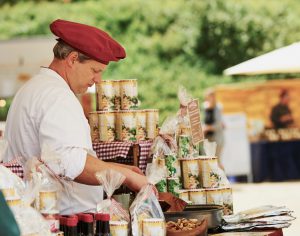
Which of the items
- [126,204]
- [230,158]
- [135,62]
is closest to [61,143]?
[126,204]

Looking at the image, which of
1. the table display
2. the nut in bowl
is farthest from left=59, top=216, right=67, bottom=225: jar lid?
the table display

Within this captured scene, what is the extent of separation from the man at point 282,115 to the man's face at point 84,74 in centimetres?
1354

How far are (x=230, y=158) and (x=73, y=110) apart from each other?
12.3m

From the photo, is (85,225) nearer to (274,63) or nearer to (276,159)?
(274,63)

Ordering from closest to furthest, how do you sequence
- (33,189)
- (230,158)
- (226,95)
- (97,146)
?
(33,189), (97,146), (230,158), (226,95)

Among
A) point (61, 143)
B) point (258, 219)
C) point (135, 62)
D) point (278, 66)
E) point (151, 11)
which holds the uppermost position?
point (151, 11)

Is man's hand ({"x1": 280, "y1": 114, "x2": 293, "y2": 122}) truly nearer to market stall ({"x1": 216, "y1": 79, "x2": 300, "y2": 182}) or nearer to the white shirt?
market stall ({"x1": 216, "y1": 79, "x2": 300, "y2": 182})

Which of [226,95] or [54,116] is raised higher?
[226,95]

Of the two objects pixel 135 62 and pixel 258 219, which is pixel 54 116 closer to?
pixel 258 219

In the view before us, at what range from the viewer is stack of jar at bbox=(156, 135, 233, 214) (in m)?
4.50

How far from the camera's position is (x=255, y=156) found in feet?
51.7

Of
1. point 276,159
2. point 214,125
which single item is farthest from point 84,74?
point 276,159

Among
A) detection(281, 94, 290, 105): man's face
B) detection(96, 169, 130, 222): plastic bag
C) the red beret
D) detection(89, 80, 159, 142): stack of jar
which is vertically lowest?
detection(96, 169, 130, 222): plastic bag

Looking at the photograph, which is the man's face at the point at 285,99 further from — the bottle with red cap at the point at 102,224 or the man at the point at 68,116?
the bottle with red cap at the point at 102,224
